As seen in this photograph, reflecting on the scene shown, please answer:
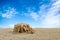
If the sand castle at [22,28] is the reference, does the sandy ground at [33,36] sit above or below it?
below

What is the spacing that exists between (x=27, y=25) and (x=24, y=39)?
2003mm

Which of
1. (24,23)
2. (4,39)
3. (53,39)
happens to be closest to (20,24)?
(24,23)

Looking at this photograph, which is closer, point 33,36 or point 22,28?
point 33,36

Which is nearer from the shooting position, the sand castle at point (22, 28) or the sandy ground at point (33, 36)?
the sandy ground at point (33, 36)

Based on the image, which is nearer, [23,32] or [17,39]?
[17,39]

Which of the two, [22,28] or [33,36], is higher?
[22,28]

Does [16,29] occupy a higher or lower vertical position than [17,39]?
higher

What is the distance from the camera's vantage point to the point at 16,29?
8.49m

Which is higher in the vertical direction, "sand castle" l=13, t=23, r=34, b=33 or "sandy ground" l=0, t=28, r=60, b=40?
"sand castle" l=13, t=23, r=34, b=33

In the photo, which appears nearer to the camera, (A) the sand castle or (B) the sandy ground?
(B) the sandy ground

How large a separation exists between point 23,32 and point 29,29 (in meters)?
0.41

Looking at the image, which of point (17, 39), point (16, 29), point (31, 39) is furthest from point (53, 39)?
point (16, 29)

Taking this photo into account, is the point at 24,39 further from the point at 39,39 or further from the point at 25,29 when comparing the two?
the point at 25,29

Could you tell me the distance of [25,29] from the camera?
27.2ft
